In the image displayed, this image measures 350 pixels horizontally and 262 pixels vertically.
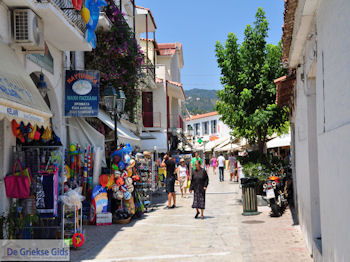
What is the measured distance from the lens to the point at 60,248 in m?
8.43

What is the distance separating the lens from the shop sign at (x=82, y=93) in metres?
11.6

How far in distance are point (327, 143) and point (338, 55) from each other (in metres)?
1.19

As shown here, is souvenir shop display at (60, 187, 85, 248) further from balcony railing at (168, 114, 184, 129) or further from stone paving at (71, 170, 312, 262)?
balcony railing at (168, 114, 184, 129)

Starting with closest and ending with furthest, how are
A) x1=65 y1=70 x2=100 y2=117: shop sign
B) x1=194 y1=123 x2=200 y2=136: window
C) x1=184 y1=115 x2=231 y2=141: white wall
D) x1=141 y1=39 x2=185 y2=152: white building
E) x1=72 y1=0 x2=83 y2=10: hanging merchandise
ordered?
x1=72 y1=0 x2=83 y2=10: hanging merchandise
x1=65 y1=70 x2=100 y2=117: shop sign
x1=141 y1=39 x2=185 y2=152: white building
x1=184 y1=115 x2=231 y2=141: white wall
x1=194 y1=123 x2=200 y2=136: window

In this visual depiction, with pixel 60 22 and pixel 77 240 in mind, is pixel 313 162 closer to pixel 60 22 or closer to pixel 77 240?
pixel 77 240

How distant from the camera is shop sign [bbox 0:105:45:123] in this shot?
19.8 ft

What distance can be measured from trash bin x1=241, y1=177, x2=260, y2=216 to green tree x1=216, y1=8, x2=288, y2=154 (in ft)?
14.7

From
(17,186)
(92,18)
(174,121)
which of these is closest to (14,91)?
(17,186)

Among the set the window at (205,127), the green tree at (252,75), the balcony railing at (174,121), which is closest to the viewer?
the green tree at (252,75)

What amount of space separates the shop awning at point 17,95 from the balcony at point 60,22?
1012mm

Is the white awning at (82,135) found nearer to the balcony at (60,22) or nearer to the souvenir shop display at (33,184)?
the balcony at (60,22)

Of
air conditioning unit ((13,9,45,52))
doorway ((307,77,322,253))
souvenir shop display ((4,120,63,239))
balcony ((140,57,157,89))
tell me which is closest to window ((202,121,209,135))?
balcony ((140,57,157,89))

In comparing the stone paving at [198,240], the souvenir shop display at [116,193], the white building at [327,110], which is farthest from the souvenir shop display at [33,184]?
the white building at [327,110]

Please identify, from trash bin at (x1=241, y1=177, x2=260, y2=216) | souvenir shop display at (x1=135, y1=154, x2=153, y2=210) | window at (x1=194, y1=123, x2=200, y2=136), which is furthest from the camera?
window at (x1=194, y1=123, x2=200, y2=136)
